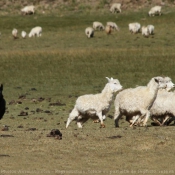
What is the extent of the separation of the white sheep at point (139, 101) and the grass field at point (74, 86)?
33.8 inches

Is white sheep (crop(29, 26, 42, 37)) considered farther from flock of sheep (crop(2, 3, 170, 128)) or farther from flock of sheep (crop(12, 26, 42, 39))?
flock of sheep (crop(2, 3, 170, 128))

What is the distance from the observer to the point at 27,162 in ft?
44.9

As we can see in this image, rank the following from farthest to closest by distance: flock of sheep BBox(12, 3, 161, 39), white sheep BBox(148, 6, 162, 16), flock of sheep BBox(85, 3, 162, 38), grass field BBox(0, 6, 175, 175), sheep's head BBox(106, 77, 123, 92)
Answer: white sheep BBox(148, 6, 162, 16), flock of sheep BBox(12, 3, 161, 39), flock of sheep BBox(85, 3, 162, 38), sheep's head BBox(106, 77, 123, 92), grass field BBox(0, 6, 175, 175)

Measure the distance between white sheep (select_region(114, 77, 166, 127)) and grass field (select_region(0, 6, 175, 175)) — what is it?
2.81 ft

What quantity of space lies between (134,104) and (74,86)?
14.0m

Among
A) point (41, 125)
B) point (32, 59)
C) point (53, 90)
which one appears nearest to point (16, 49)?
point (32, 59)

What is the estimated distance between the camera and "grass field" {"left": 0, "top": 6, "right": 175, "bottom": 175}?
1398cm

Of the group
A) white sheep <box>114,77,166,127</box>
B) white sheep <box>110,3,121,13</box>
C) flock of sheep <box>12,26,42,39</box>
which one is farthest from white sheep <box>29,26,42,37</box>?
white sheep <box>114,77,166,127</box>

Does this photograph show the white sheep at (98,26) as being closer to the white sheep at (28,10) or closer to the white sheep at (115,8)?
the white sheep at (115,8)

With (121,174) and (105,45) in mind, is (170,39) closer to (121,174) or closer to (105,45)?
(105,45)

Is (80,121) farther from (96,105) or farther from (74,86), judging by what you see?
(74,86)

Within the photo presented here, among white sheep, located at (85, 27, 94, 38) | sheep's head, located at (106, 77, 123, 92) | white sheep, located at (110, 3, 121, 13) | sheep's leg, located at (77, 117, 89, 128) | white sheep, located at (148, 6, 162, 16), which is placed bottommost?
sheep's leg, located at (77, 117, 89, 128)

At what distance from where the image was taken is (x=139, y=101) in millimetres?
18953

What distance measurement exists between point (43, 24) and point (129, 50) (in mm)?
16582
